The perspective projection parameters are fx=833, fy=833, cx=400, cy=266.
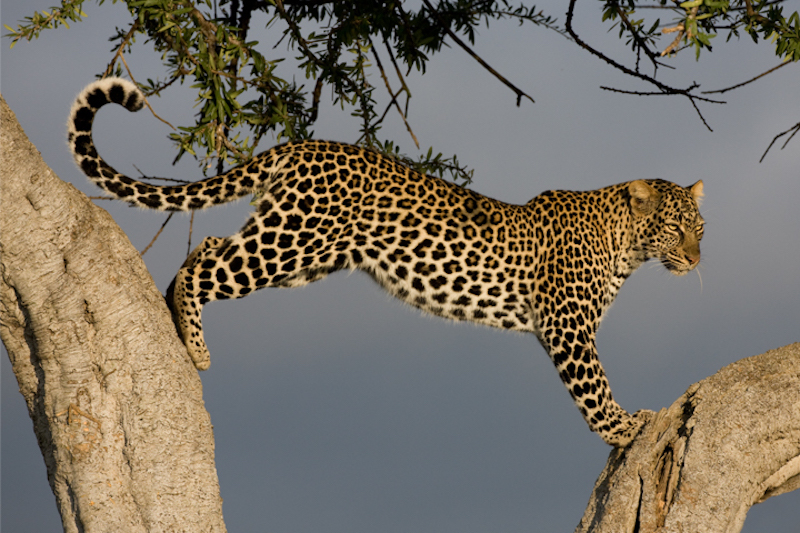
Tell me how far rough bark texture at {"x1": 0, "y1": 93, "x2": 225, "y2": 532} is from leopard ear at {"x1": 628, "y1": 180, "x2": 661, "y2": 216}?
456 cm

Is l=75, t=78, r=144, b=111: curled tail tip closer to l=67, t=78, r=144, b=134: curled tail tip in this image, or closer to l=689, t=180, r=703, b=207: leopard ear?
l=67, t=78, r=144, b=134: curled tail tip

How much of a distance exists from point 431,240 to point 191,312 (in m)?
2.11

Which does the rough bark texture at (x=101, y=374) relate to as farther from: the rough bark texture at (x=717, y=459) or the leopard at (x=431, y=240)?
the rough bark texture at (x=717, y=459)

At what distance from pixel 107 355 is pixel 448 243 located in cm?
294

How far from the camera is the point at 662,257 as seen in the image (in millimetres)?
8125

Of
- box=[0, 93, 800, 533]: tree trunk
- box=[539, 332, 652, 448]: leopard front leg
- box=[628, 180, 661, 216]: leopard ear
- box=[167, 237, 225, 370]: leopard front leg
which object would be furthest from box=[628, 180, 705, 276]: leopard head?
box=[167, 237, 225, 370]: leopard front leg

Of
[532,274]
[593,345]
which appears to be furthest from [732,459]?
[532,274]

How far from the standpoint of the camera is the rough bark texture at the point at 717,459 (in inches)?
239

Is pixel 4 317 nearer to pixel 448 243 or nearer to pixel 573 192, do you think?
pixel 448 243

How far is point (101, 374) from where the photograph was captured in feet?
19.1

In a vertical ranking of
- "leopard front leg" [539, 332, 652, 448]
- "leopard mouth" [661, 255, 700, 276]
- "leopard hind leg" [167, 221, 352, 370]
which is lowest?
"leopard front leg" [539, 332, 652, 448]

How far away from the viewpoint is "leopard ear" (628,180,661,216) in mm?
7965

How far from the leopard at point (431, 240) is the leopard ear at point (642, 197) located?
1 centimetres

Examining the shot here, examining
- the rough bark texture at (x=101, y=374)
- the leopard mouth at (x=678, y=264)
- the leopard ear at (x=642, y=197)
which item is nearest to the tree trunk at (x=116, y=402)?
the rough bark texture at (x=101, y=374)
